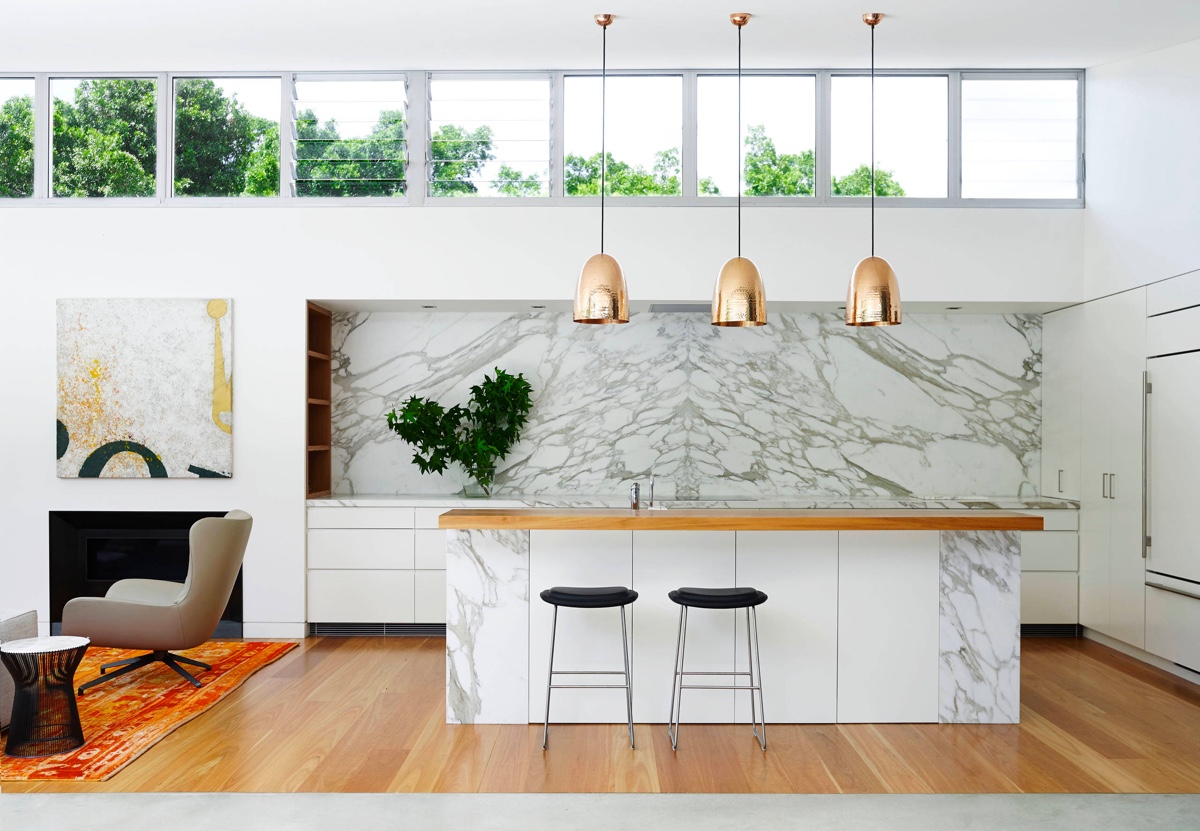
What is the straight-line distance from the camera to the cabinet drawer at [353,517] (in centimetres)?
607

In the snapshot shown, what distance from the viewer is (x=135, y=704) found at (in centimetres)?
452

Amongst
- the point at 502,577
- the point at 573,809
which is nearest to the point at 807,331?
the point at 502,577

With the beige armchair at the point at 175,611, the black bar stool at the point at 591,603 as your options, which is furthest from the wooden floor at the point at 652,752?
the beige armchair at the point at 175,611

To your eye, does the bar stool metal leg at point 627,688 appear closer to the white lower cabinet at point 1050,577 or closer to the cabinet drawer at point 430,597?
the cabinet drawer at point 430,597

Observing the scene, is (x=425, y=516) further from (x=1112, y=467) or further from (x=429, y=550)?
(x=1112, y=467)

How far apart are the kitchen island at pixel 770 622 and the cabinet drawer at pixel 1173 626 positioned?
1395 millimetres

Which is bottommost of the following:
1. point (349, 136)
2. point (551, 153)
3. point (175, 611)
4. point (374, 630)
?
point (374, 630)

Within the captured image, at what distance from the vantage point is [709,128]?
6.27m

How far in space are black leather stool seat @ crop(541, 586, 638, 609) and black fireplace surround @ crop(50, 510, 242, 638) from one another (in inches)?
124

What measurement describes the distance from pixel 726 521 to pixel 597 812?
141 cm

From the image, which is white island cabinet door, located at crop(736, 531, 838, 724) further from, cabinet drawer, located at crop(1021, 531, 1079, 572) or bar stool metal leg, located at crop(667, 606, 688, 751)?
cabinet drawer, located at crop(1021, 531, 1079, 572)

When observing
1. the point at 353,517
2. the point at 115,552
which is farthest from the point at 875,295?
the point at 115,552

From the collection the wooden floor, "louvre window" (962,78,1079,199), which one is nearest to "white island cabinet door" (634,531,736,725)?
the wooden floor

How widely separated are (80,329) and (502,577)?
3758 mm
